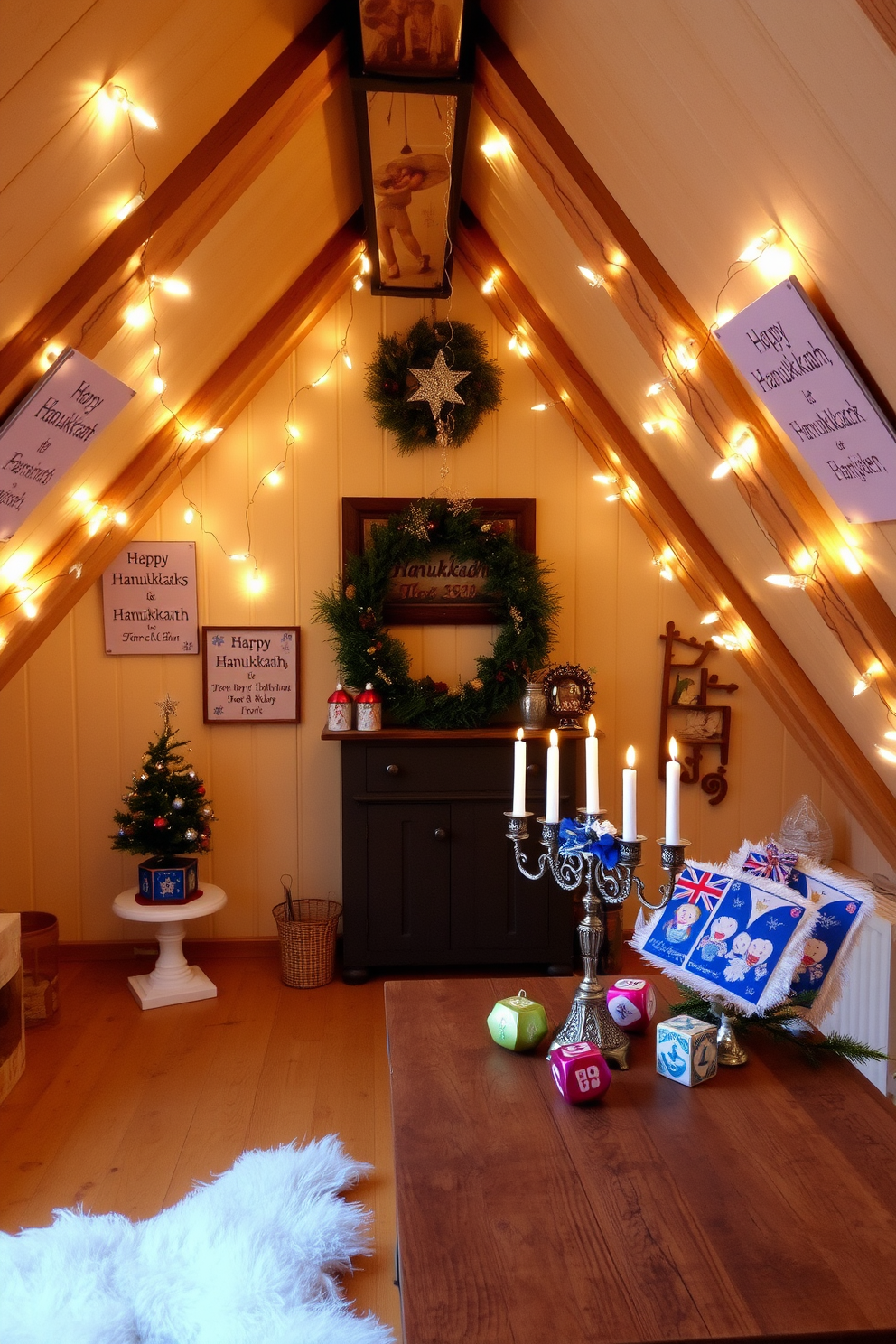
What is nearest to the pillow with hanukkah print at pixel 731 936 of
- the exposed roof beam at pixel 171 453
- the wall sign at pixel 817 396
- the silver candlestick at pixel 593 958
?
the silver candlestick at pixel 593 958

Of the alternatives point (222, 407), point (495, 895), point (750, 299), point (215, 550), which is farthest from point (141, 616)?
point (750, 299)

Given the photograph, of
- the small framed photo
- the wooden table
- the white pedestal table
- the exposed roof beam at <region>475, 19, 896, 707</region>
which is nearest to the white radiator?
the exposed roof beam at <region>475, 19, 896, 707</region>

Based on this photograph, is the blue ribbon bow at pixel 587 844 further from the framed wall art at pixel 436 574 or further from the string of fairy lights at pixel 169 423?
the framed wall art at pixel 436 574

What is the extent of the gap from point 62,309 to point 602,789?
2749mm

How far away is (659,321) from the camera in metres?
2.22

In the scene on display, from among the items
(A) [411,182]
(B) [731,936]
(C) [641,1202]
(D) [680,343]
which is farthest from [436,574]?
(C) [641,1202]

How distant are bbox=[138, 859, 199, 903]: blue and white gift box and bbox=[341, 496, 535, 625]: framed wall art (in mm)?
1210

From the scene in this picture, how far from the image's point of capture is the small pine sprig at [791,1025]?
1674mm

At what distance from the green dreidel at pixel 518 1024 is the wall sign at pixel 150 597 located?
101 inches

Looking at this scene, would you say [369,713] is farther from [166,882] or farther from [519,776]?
[519,776]

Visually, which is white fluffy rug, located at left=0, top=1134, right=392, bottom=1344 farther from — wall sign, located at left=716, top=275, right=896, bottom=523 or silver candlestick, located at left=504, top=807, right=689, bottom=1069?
wall sign, located at left=716, top=275, right=896, bottom=523

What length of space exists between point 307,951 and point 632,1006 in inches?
82.7

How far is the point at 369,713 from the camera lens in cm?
366

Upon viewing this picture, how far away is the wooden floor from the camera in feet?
7.89
